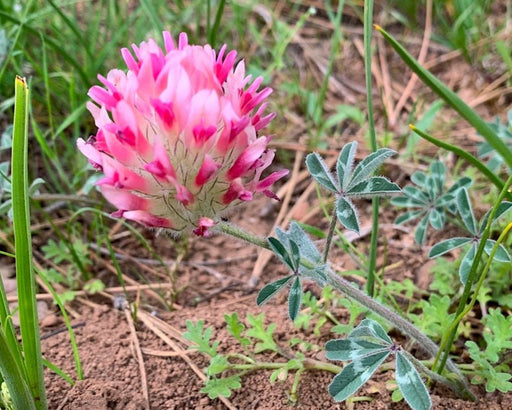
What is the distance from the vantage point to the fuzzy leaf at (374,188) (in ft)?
4.77

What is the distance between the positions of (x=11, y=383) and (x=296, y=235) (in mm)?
742

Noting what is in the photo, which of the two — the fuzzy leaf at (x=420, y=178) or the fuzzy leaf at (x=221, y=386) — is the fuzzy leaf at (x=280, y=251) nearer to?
the fuzzy leaf at (x=221, y=386)

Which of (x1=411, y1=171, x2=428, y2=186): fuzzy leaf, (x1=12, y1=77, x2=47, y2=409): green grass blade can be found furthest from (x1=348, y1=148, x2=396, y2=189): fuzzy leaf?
(x1=12, y1=77, x2=47, y2=409): green grass blade

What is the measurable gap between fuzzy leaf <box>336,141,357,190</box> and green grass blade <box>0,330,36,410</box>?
2.77 ft

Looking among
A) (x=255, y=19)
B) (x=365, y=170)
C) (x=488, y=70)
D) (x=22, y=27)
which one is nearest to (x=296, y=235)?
(x=365, y=170)

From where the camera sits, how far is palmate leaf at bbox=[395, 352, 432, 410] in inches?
55.1

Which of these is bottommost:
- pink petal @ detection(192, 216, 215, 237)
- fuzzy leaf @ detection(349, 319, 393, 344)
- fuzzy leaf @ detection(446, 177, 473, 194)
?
fuzzy leaf @ detection(349, 319, 393, 344)

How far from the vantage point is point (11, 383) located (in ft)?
4.68

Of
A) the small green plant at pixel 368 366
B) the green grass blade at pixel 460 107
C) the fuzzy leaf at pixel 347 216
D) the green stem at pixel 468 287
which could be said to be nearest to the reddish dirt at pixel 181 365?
the green stem at pixel 468 287

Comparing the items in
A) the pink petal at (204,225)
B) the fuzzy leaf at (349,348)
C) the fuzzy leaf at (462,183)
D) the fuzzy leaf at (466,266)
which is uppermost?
the pink petal at (204,225)

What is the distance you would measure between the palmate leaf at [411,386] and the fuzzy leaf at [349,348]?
55 mm

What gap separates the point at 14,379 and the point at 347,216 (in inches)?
32.9

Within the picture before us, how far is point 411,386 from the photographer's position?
142 centimetres

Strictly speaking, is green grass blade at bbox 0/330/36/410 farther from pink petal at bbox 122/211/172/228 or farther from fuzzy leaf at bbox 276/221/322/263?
fuzzy leaf at bbox 276/221/322/263
